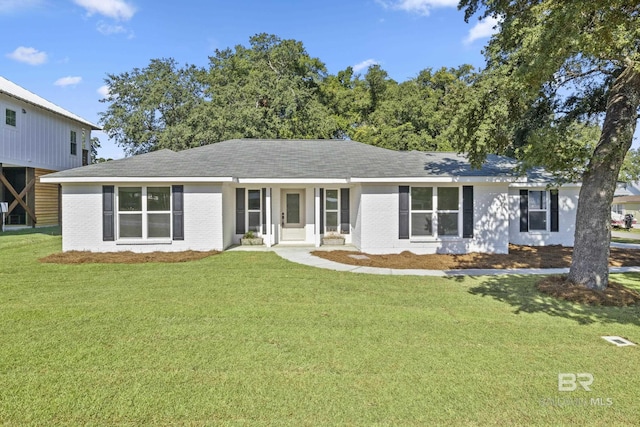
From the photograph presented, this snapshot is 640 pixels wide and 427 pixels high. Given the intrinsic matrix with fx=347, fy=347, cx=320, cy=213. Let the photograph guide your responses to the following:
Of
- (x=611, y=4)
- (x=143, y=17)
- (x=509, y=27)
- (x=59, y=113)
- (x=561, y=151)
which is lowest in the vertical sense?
(x=561, y=151)

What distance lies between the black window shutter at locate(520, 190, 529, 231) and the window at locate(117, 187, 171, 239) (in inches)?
495

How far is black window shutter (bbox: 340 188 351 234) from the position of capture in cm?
1361

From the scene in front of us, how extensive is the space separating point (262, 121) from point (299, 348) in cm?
2229

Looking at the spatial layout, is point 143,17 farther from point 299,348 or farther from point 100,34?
point 299,348

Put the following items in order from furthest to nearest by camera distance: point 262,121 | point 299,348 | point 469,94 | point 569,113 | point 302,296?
point 262,121 → point 569,113 → point 469,94 → point 302,296 → point 299,348

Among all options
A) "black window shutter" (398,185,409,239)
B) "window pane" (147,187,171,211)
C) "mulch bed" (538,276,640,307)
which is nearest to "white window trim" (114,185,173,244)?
"window pane" (147,187,171,211)

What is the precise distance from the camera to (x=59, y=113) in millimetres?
21391

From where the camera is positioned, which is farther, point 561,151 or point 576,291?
point 561,151

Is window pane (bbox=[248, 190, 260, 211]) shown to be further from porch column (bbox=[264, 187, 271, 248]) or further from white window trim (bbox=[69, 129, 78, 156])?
white window trim (bbox=[69, 129, 78, 156])

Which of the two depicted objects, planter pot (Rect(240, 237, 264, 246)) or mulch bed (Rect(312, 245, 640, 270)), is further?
planter pot (Rect(240, 237, 264, 246))

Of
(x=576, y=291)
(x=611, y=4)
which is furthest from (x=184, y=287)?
(x=611, y=4)

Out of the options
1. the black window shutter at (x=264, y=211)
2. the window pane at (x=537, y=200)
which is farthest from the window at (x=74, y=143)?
the window pane at (x=537, y=200)

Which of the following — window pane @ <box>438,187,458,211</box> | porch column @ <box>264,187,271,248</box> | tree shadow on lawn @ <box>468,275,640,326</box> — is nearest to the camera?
tree shadow on lawn @ <box>468,275,640,326</box>

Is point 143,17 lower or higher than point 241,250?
higher
